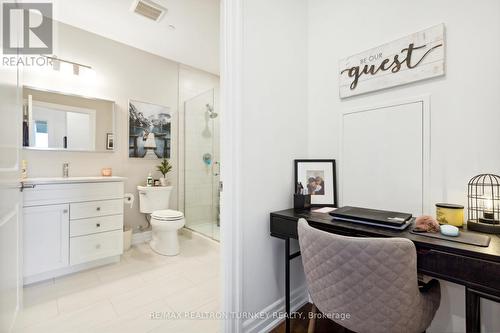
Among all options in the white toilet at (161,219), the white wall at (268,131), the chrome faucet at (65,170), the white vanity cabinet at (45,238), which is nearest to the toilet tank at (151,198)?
the white toilet at (161,219)

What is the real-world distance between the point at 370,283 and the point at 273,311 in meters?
0.86

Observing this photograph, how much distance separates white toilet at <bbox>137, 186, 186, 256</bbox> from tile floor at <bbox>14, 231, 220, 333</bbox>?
0.48 feet

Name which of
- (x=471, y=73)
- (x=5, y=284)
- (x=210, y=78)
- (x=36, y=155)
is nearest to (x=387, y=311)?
(x=471, y=73)

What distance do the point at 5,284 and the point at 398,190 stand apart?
2.11 metres

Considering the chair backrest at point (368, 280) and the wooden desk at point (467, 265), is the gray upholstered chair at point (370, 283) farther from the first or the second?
the wooden desk at point (467, 265)

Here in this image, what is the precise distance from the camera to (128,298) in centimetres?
173

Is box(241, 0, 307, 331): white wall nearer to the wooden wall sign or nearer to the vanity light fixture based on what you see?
the wooden wall sign

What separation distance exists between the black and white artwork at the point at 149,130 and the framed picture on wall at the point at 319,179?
2162mm

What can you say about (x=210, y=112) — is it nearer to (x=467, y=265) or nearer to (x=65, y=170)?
(x=65, y=170)

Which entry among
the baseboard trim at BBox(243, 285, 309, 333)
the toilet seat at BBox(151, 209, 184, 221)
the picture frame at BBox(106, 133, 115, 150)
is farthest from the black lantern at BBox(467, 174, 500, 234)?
the picture frame at BBox(106, 133, 115, 150)

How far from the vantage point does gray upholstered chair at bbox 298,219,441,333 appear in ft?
2.62

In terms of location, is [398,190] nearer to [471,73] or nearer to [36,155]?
[471,73]

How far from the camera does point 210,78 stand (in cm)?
355

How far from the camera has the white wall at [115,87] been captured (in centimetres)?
234
